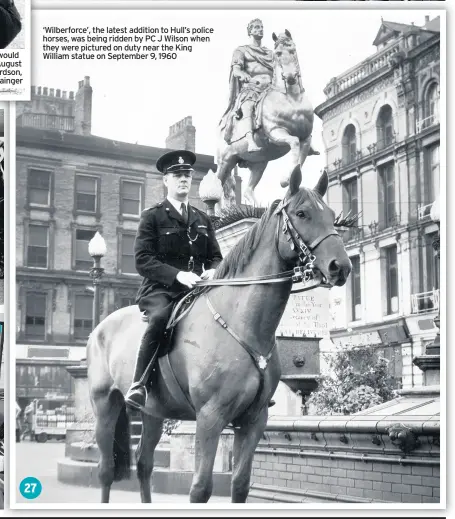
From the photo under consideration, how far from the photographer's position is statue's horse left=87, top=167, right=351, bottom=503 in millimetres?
6031

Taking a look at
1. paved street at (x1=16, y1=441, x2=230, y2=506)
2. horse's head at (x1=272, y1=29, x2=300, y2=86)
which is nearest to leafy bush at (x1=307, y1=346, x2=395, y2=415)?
paved street at (x1=16, y1=441, x2=230, y2=506)

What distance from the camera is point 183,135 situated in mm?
9844

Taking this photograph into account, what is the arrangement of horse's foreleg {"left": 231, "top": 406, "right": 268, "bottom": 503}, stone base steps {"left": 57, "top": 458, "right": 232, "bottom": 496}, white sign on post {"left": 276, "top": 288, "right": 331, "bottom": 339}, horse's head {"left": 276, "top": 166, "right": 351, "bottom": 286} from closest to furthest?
1. horse's head {"left": 276, "top": 166, "right": 351, "bottom": 286}
2. horse's foreleg {"left": 231, "top": 406, "right": 268, "bottom": 503}
3. stone base steps {"left": 57, "top": 458, "right": 232, "bottom": 496}
4. white sign on post {"left": 276, "top": 288, "right": 331, "bottom": 339}

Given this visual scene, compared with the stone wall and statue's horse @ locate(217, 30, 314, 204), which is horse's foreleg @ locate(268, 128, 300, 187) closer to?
statue's horse @ locate(217, 30, 314, 204)

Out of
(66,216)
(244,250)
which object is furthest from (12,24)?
(244,250)

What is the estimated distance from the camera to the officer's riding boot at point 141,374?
655cm

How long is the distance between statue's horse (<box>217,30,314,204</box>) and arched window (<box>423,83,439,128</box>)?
4.38 ft

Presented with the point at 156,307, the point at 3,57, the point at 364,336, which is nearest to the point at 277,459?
the point at 156,307

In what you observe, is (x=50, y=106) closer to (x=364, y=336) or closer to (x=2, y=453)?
(x=2, y=453)

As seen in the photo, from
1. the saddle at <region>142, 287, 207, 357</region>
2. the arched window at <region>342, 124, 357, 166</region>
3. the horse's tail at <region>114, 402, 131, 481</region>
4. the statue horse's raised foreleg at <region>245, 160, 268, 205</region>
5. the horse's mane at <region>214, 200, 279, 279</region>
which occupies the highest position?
the arched window at <region>342, 124, 357, 166</region>

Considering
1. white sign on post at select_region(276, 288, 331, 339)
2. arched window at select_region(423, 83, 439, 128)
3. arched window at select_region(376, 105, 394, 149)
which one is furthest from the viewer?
arched window at select_region(376, 105, 394, 149)

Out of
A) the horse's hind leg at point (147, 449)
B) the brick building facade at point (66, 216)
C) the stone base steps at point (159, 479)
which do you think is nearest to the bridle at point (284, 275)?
the horse's hind leg at point (147, 449)

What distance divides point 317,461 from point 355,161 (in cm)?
457

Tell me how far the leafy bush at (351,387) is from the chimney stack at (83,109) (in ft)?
13.5
